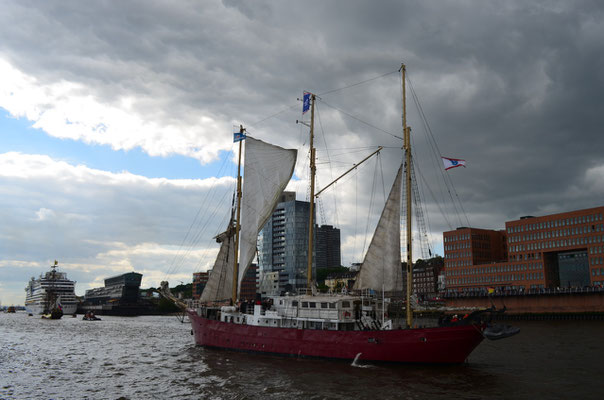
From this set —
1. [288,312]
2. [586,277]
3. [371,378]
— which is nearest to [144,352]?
[288,312]

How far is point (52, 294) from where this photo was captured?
472 feet

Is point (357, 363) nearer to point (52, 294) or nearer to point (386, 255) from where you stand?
point (386, 255)

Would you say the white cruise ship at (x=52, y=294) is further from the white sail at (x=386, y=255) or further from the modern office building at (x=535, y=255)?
the white sail at (x=386, y=255)

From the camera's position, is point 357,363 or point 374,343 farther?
point 357,363

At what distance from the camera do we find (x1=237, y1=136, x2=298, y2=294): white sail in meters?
48.6

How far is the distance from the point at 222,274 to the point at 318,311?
16671 millimetres

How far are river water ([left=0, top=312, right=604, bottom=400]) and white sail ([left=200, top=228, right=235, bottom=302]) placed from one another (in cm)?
687

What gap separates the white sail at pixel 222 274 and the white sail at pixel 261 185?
1.61 metres

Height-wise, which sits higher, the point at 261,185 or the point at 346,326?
the point at 261,185

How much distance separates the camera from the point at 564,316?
94062 mm

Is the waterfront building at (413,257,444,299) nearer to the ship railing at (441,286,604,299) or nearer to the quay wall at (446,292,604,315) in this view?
the ship railing at (441,286,604,299)

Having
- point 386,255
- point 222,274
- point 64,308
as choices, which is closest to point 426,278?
point 64,308

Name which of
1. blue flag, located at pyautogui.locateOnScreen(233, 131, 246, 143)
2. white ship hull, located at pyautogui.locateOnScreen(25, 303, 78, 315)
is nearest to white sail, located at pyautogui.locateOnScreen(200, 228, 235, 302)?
blue flag, located at pyautogui.locateOnScreen(233, 131, 246, 143)

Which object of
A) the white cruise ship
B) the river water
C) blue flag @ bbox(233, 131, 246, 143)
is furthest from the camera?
the white cruise ship
